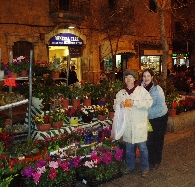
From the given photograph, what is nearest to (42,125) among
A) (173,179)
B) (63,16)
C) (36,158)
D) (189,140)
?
(36,158)

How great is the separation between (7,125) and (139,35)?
1612 centimetres

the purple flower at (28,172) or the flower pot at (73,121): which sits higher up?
the flower pot at (73,121)

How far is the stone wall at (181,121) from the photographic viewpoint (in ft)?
29.4

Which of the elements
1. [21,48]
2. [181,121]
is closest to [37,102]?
[181,121]

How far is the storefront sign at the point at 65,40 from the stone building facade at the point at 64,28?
0.19m

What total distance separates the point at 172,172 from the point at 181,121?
366 centimetres

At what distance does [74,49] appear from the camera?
17938 mm

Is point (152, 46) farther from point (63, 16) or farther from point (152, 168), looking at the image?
point (152, 168)

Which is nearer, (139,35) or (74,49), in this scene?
(74,49)

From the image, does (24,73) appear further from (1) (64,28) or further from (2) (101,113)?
(1) (64,28)

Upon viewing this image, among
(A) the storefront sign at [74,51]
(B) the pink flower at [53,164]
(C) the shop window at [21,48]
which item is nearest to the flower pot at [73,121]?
(B) the pink flower at [53,164]

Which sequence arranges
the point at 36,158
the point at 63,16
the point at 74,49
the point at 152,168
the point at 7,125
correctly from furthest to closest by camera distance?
the point at 74,49, the point at 63,16, the point at 7,125, the point at 152,168, the point at 36,158

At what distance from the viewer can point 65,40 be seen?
1720 centimetres

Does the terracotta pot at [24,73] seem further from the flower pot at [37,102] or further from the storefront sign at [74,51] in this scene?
the storefront sign at [74,51]
